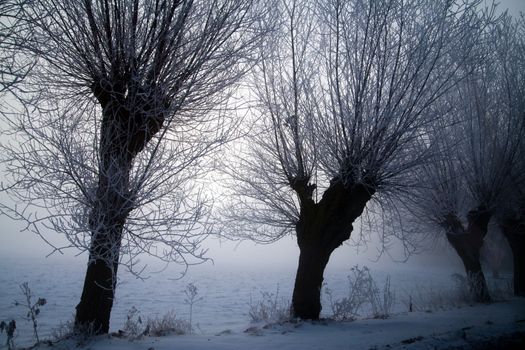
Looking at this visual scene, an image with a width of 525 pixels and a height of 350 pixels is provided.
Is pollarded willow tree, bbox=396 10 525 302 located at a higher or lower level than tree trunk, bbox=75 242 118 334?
higher

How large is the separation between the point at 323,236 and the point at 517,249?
10934 mm

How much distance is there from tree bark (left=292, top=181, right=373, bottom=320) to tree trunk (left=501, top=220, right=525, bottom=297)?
9.24 m

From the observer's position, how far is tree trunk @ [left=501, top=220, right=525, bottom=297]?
1230 centimetres

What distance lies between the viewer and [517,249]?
1299cm

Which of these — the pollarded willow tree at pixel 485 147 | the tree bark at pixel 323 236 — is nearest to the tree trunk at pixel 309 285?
the tree bark at pixel 323 236

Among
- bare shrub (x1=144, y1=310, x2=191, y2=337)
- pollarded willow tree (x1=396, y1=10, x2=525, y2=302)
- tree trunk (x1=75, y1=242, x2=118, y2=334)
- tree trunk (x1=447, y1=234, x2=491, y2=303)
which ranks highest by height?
pollarded willow tree (x1=396, y1=10, x2=525, y2=302)

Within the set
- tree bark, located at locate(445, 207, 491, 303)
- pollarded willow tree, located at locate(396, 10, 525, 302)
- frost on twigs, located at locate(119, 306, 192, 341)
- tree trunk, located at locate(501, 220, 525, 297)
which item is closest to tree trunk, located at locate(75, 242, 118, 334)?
frost on twigs, located at locate(119, 306, 192, 341)

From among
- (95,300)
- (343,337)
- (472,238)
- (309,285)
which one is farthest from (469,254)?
(95,300)

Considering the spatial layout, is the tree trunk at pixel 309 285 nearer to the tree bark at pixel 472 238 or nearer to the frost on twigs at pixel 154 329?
the frost on twigs at pixel 154 329

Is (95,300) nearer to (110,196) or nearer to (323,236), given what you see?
(110,196)

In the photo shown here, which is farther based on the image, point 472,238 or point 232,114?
point 472,238

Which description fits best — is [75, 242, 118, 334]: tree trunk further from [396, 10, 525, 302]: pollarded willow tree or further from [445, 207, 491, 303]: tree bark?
[445, 207, 491, 303]: tree bark

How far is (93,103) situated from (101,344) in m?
3.56

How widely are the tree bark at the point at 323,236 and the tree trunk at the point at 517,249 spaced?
30.3 ft
